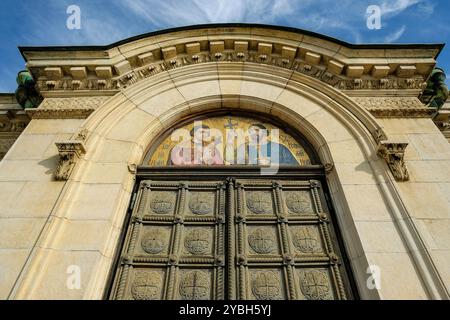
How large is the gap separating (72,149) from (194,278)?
2.94 m

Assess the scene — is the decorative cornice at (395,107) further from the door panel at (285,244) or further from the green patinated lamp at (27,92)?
the green patinated lamp at (27,92)

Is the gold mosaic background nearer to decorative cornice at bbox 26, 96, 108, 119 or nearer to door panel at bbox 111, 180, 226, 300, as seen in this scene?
door panel at bbox 111, 180, 226, 300

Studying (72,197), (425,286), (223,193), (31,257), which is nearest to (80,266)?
(31,257)

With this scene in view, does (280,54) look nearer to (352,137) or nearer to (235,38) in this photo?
(235,38)

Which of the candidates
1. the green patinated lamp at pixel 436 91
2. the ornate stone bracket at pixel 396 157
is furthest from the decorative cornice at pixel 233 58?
the ornate stone bracket at pixel 396 157

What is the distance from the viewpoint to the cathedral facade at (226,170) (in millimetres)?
4230

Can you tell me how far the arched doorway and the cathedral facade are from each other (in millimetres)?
Result: 27

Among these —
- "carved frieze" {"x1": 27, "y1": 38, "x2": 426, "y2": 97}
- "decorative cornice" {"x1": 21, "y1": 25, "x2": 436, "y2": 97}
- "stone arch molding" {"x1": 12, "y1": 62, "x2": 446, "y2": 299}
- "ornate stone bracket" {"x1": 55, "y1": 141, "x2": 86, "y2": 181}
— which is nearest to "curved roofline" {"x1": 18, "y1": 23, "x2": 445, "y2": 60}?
"decorative cornice" {"x1": 21, "y1": 25, "x2": 436, "y2": 97}

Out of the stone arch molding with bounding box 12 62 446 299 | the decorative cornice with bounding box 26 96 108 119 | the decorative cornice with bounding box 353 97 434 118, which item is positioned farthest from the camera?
the decorative cornice with bounding box 26 96 108 119

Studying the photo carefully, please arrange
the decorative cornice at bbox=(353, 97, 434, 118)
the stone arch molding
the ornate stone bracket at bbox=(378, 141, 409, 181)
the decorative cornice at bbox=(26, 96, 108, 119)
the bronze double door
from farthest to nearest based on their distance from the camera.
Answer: the decorative cornice at bbox=(26, 96, 108, 119) → the decorative cornice at bbox=(353, 97, 434, 118) → the ornate stone bracket at bbox=(378, 141, 409, 181) → the bronze double door → the stone arch molding

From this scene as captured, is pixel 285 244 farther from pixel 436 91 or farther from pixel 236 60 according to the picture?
pixel 436 91

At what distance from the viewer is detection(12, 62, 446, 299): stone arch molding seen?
165 inches

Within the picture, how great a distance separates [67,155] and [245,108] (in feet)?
12.2

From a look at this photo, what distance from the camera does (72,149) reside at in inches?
202
